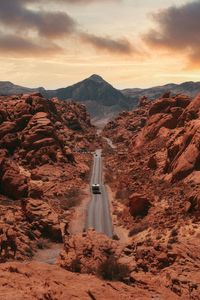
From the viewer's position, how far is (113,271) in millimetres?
23828

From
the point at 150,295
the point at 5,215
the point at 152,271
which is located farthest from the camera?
the point at 5,215

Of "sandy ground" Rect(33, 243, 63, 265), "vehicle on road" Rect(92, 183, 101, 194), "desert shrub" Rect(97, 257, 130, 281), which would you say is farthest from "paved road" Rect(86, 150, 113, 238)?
"desert shrub" Rect(97, 257, 130, 281)

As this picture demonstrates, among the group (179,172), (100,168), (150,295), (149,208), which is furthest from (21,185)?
(100,168)

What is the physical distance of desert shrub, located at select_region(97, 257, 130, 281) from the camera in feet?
77.3

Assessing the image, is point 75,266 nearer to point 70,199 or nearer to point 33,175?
point 70,199

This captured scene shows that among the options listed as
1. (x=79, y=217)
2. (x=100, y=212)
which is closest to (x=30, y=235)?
(x=79, y=217)

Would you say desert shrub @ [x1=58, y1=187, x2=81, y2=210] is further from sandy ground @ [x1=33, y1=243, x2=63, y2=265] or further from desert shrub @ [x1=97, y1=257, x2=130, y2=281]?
desert shrub @ [x1=97, y1=257, x2=130, y2=281]

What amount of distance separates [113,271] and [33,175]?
64.5 metres

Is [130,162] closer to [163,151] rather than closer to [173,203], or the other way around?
[163,151]

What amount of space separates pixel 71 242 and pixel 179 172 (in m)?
39.0

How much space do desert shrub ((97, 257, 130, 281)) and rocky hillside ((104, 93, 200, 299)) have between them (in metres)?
0.80

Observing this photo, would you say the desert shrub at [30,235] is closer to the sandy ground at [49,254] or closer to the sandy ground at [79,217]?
the sandy ground at [49,254]

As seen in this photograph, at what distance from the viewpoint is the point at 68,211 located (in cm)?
7075

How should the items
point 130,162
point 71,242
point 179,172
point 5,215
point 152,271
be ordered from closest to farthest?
point 152,271 < point 71,242 < point 5,215 < point 179,172 < point 130,162
